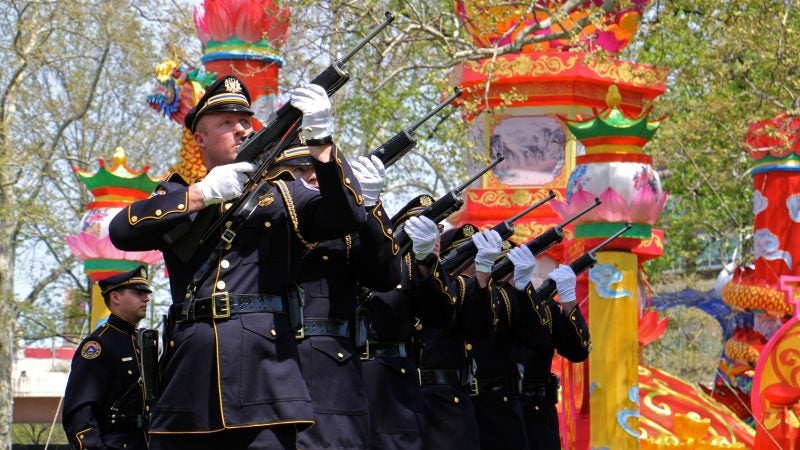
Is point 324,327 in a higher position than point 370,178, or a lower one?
lower

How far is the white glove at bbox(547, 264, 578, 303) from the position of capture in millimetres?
9891

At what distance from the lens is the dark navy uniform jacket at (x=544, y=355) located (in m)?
9.18

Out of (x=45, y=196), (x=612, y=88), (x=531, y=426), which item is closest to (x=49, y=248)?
(x=45, y=196)

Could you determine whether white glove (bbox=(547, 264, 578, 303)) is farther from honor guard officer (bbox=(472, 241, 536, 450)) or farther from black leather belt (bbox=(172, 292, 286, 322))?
black leather belt (bbox=(172, 292, 286, 322))

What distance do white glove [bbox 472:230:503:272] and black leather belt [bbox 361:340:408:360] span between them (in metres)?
1.07

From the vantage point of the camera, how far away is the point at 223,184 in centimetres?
516

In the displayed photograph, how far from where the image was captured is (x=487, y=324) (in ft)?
25.8

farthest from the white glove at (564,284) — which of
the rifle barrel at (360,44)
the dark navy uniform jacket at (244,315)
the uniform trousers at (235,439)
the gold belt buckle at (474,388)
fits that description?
the uniform trousers at (235,439)

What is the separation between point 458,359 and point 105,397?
1.87 m

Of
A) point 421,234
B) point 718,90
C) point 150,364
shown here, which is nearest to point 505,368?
point 421,234

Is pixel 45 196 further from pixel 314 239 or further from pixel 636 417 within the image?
pixel 314 239

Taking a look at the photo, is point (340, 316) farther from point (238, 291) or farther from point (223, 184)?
point (223, 184)

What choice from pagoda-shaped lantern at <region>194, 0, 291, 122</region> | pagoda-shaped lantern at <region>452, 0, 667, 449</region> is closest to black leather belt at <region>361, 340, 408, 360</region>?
pagoda-shaped lantern at <region>194, 0, 291, 122</region>

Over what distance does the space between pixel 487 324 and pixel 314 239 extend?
8.46 feet
